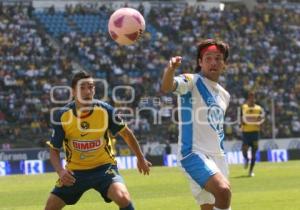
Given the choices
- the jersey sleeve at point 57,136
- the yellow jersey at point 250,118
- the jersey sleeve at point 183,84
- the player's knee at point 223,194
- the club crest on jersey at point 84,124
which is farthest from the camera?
the yellow jersey at point 250,118

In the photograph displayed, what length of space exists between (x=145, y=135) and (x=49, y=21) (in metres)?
11.6

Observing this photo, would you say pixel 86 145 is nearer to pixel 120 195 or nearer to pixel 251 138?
pixel 120 195

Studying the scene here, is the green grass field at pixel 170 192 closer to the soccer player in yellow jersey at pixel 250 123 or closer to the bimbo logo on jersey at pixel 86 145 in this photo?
the soccer player in yellow jersey at pixel 250 123

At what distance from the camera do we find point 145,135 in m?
35.6

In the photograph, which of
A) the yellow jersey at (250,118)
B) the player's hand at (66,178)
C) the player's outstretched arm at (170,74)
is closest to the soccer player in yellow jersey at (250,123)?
the yellow jersey at (250,118)

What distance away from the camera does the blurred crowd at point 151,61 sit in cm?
3569

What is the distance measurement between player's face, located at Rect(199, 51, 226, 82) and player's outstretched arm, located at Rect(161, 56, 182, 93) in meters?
0.77

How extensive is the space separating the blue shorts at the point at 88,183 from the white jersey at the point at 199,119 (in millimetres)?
1037

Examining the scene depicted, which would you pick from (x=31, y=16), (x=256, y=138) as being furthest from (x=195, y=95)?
(x=31, y=16)

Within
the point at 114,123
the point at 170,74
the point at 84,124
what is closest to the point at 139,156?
the point at 114,123

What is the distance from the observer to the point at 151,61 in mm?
42781

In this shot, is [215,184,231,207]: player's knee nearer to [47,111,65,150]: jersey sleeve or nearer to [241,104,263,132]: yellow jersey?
[47,111,65,150]: jersey sleeve

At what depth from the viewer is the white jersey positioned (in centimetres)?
924

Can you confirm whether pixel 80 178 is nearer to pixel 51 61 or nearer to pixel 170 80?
pixel 170 80
